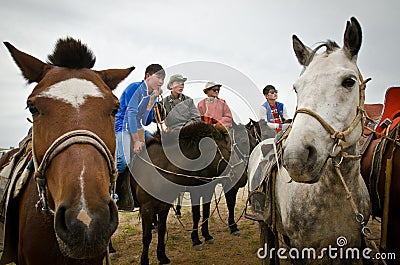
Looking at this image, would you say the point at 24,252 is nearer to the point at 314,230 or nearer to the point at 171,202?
the point at 314,230

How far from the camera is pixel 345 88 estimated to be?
251 cm

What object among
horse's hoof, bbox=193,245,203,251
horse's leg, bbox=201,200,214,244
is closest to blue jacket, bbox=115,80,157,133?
horse's leg, bbox=201,200,214,244

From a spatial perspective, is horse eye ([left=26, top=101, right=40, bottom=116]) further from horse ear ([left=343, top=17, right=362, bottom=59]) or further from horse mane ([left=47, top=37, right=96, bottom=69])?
horse ear ([left=343, top=17, right=362, bottom=59])

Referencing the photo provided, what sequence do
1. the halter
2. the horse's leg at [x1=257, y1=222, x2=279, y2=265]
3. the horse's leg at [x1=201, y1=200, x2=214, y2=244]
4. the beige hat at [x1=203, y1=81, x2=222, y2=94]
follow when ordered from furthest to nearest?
the beige hat at [x1=203, y1=81, x2=222, y2=94], the horse's leg at [x1=201, y1=200, x2=214, y2=244], the horse's leg at [x1=257, y1=222, x2=279, y2=265], the halter

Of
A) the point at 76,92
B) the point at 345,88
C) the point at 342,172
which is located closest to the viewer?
the point at 76,92

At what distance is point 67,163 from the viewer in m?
1.75

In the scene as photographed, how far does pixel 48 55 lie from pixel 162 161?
307cm

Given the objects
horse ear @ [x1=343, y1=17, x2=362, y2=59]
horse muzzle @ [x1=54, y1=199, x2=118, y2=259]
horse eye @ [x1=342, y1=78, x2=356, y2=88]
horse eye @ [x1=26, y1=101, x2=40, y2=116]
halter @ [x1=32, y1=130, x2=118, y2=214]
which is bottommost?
horse muzzle @ [x1=54, y1=199, x2=118, y2=259]

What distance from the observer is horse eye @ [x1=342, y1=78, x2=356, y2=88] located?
99.2 inches

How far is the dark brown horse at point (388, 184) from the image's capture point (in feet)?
9.41

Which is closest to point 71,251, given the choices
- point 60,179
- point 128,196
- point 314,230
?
point 60,179

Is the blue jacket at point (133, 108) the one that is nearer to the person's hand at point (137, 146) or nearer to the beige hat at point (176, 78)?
the person's hand at point (137, 146)

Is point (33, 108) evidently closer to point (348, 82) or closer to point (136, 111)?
point (348, 82)

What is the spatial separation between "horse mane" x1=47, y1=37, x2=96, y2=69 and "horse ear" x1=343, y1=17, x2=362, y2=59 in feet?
6.99
